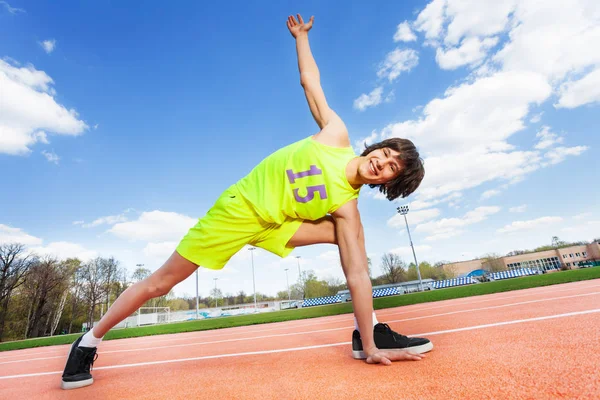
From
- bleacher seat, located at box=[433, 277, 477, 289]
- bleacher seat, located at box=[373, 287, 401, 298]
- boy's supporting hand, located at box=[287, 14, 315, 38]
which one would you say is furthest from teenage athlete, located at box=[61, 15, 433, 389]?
bleacher seat, located at box=[433, 277, 477, 289]

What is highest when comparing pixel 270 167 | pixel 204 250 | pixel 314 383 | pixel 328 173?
pixel 270 167

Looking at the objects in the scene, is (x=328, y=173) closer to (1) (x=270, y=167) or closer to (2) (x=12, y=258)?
(1) (x=270, y=167)

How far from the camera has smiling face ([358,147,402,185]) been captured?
99.0 inches

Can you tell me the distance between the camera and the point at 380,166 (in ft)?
8.27

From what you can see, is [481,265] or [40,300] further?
[481,265]

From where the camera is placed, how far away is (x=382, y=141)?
9.06 feet

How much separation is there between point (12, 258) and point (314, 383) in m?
51.3

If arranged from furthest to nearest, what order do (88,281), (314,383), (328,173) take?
1. (88,281)
2. (328,173)
3. (314,383)

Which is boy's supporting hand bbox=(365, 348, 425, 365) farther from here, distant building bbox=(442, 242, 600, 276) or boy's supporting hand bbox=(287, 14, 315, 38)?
distant building bbox=(442, 242, 600, 276)

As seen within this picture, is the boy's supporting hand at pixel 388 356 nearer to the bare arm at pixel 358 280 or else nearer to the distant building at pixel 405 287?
the bare arm at pixel 358 280

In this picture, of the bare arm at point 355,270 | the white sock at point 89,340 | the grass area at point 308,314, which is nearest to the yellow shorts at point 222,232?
the bare arm at point 355,270

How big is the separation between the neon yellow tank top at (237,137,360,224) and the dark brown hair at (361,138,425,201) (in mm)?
397

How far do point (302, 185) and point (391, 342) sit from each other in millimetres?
1379

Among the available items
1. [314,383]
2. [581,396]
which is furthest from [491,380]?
[314,383]
